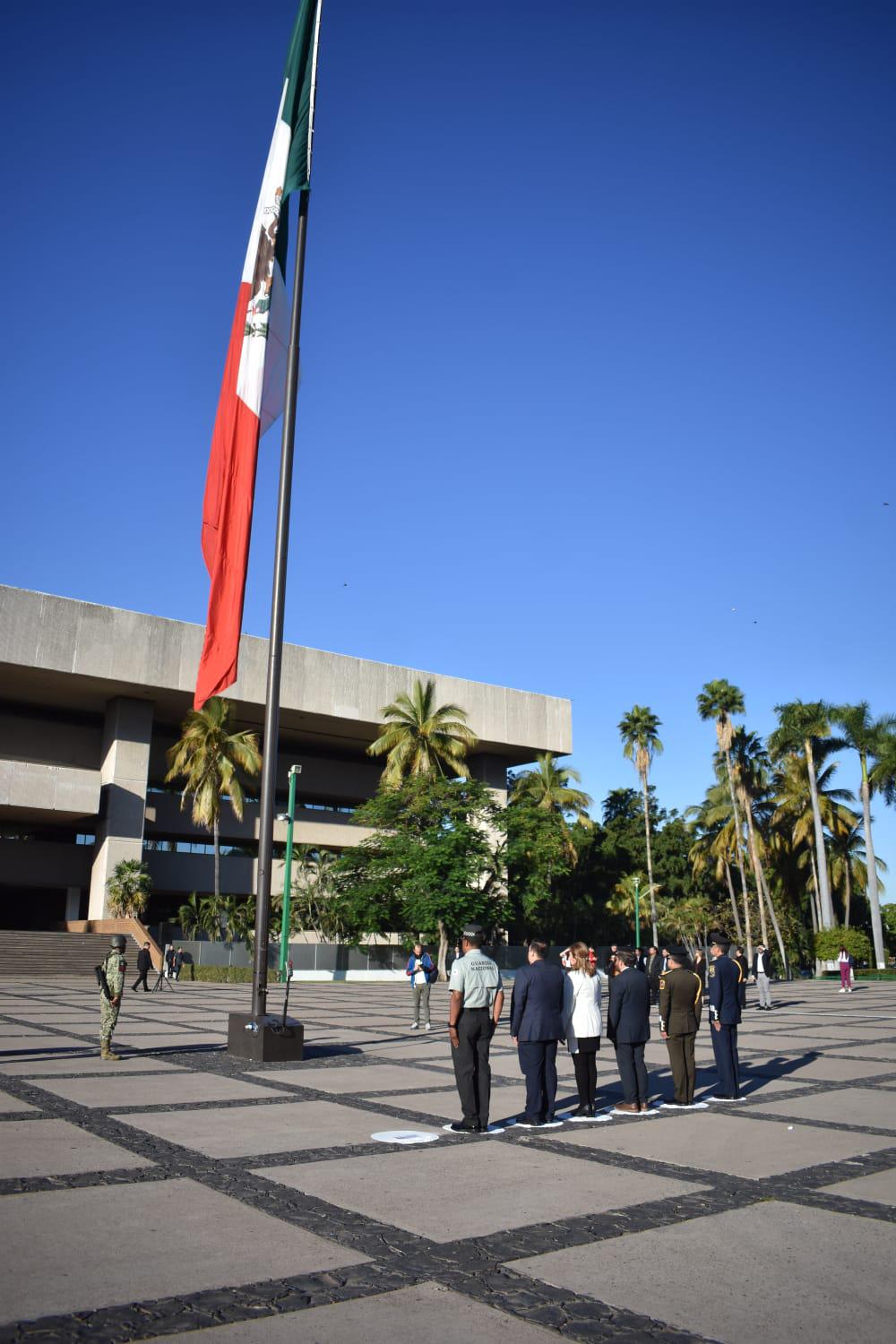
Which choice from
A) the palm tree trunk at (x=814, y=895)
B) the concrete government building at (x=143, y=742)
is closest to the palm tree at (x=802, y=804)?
the palm tree trunk at (x=814, y=895)

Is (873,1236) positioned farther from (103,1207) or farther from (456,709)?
(456,709)

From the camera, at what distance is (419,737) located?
1897 inches

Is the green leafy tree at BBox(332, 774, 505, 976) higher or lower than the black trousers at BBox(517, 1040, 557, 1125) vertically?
higher

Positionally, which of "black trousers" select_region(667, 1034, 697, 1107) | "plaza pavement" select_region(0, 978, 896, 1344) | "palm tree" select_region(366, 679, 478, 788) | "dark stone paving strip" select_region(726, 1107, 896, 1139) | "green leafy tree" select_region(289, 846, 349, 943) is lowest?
"dark stone paving strip" select_region(726, 1107, 896, 1139)

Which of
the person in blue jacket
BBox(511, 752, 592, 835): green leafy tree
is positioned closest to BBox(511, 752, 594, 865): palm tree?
BBox(511, 752, 592, 835): green leafy tree

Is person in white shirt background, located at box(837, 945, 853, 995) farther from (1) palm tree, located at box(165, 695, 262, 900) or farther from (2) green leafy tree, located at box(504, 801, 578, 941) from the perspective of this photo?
(1) palm tree, located at box(165, 695, 262, 900)

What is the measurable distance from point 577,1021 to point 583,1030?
10 centimetres

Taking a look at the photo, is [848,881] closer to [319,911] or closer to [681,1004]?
[319,911]

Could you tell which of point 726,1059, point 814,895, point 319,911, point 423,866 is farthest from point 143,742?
point 814,895

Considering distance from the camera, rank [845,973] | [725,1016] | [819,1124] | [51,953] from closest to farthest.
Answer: [819,1124]
[725,1016]
[845,973]
[51,953]

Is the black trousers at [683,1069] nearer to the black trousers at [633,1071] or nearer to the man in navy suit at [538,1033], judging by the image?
the black trousers at [633,1071]

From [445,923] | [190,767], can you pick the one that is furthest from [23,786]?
[445,923]

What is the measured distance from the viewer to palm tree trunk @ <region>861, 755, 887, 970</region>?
52.9 m

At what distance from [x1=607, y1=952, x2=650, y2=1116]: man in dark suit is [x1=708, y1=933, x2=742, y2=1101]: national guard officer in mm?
904
